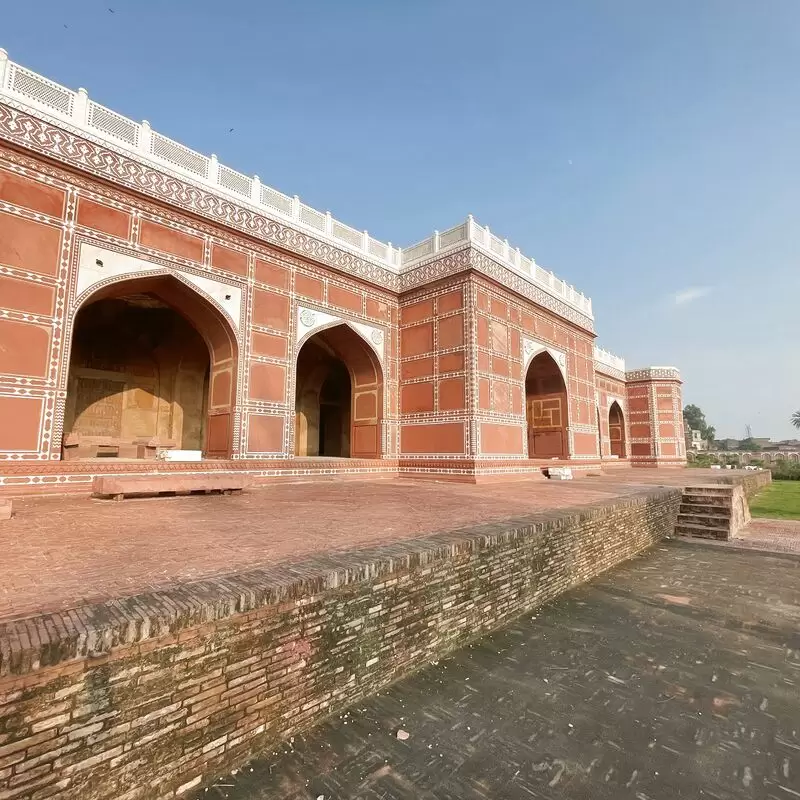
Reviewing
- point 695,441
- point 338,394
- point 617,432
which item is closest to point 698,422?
point 695,441

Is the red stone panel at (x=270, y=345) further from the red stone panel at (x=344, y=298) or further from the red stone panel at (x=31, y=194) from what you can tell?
the red stone panel at (x=31, y=194)

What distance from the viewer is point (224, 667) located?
2154 mm

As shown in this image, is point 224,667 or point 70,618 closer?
point 70,618

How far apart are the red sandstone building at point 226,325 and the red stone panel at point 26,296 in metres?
0.02

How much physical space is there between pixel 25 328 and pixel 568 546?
28.1 feet

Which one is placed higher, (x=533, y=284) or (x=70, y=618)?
(x=533, y=284)

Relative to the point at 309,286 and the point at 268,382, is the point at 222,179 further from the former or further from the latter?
the point at 268,382

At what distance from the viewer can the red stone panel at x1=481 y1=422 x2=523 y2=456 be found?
11469 millimetres

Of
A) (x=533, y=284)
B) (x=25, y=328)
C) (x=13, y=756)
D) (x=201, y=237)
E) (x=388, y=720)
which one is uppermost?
(x=533, y=284)

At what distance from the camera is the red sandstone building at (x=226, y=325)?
23.5 ft

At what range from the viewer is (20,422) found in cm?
678

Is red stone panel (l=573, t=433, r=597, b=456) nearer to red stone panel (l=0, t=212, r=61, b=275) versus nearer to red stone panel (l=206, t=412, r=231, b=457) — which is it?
red stone panel (l=206, t=412, r=231, b=457)

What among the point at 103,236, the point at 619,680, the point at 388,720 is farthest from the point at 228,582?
the point at 103,236

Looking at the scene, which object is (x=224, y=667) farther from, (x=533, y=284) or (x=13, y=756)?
(x=533, y=284)
